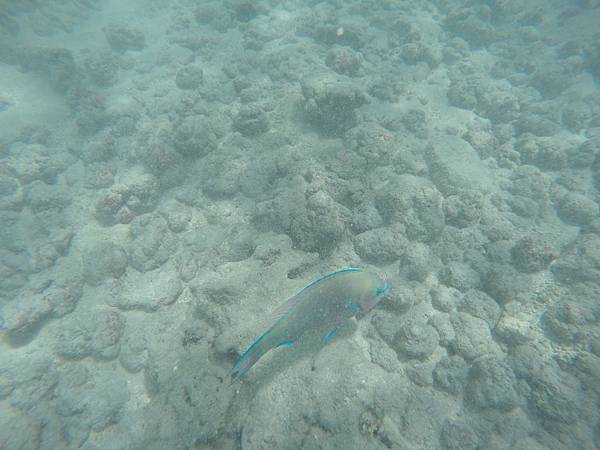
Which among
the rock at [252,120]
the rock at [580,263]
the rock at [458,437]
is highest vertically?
the rock at [252,120]

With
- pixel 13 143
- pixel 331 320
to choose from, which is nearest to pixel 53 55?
pixel 13 143

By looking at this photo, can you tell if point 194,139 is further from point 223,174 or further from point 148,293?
point 148,293

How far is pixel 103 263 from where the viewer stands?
5.54 meters

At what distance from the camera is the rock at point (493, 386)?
143 inches

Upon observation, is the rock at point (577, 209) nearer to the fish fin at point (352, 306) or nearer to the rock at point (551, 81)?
the rock at point (551, 81)

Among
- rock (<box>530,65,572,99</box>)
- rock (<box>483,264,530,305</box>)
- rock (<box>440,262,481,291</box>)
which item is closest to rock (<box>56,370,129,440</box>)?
rock (<box>440,262,481,291</box>)

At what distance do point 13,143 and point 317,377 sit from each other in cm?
1113

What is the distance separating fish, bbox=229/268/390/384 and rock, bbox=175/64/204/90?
31.6 feet

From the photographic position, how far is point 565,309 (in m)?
4.23

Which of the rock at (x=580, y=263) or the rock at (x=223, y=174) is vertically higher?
the rock at (x=223, y=174)

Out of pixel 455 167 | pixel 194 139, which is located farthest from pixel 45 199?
pixel 455 167

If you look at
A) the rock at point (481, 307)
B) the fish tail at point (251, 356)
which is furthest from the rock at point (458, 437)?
the fish tail at point (251, 356)

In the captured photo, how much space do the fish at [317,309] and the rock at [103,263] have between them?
411cm

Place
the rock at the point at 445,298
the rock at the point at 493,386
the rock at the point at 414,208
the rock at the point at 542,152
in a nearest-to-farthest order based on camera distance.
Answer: the rock at the point at 493,386 < the rock at the point at 445,298 < the rock at the point at 414,208 < the rock at the point at 542,152
